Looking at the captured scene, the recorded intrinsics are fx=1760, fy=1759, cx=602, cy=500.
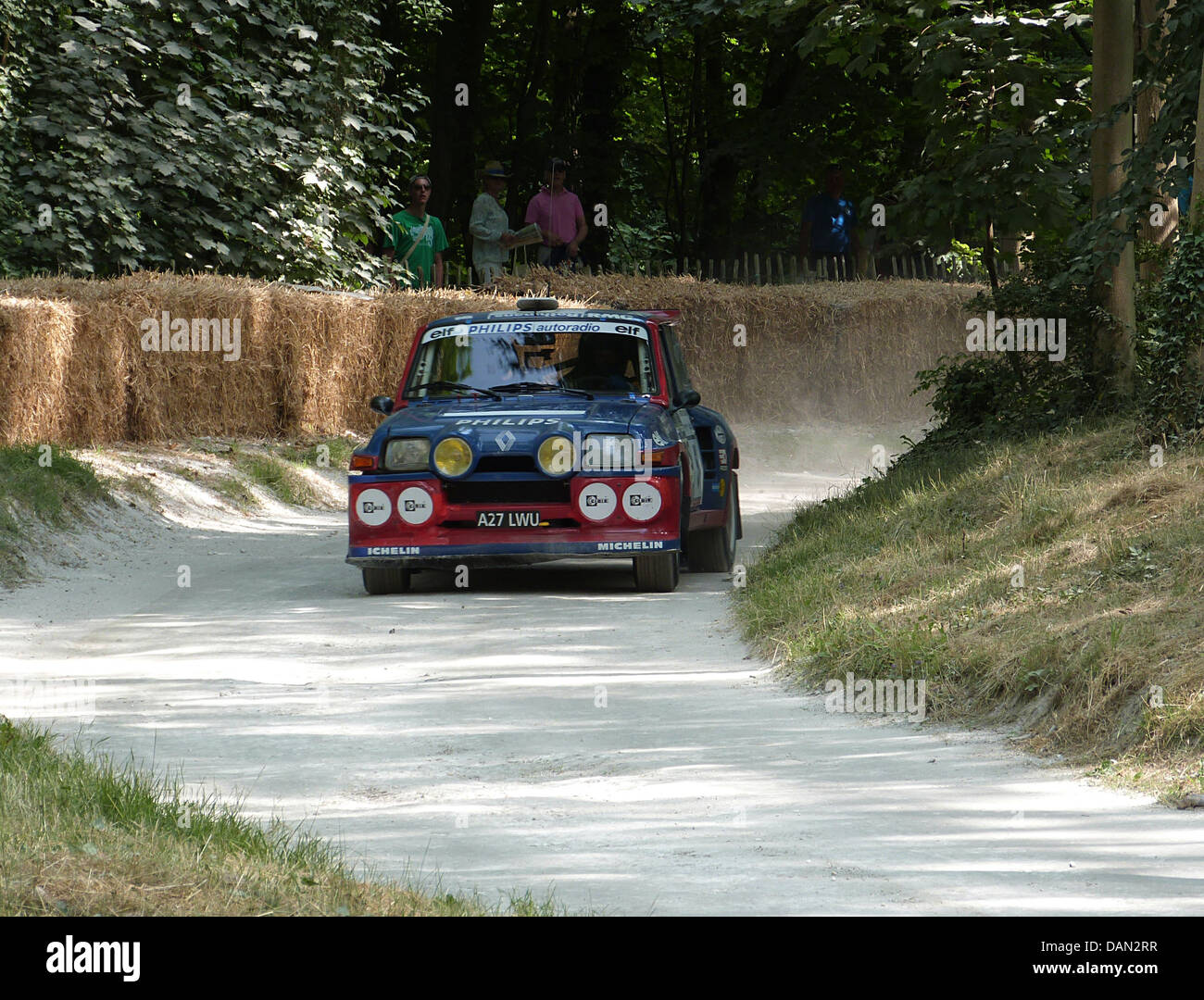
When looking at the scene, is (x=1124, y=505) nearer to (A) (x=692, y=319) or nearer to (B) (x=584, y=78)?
(A) (x=692, y=319)

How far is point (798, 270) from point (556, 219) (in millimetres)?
5866

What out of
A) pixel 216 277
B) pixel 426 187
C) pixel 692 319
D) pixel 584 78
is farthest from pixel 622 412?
pixel 584 78

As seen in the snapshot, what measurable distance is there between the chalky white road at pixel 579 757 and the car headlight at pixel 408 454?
92 cm

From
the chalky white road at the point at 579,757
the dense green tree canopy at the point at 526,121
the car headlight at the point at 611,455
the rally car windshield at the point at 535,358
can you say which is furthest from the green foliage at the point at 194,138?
the car headlight at the point at 611,455

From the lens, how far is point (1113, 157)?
15.7 meters

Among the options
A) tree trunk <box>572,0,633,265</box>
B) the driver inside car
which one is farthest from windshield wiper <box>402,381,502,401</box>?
tree trunk <box>572,0,633,265</box>

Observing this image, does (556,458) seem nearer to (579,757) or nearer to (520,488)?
(520,488)

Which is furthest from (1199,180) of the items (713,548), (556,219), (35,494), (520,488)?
(556,219)

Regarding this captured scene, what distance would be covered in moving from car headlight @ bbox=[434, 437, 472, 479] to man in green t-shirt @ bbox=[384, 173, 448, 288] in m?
12.2

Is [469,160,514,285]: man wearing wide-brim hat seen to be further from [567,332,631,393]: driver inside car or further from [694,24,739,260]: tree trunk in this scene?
[567,332,631,393]: driver inside car

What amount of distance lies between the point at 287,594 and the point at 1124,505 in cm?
566

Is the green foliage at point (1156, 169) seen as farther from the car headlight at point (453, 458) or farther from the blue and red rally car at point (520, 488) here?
the car headlight at point (453, 458)

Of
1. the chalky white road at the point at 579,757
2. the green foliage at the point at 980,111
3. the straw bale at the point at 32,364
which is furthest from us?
the green foliage at the point at 980,111

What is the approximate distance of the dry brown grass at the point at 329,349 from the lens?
1666 cm
